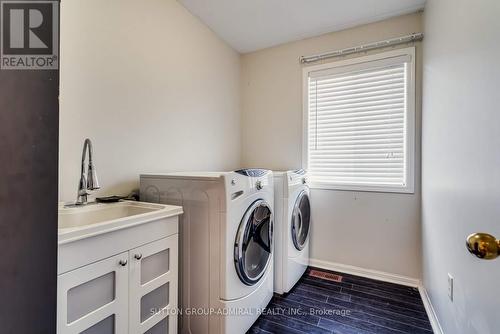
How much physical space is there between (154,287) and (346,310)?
4.81 ft

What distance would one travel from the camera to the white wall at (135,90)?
55.0 inches

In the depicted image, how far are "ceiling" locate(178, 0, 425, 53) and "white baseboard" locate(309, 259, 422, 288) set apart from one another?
238cm

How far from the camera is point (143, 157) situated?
1783 mm

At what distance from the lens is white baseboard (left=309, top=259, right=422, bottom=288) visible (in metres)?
2.23

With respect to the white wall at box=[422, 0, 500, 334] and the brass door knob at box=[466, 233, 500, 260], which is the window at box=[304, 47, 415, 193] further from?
the brass door knob at box=[466, 233, 500, 260]

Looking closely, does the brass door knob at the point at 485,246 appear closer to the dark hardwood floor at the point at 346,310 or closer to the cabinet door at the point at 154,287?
the cabinet door at the point at 154,287

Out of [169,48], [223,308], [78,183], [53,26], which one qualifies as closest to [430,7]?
[169,48]

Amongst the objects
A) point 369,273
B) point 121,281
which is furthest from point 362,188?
point 121,281

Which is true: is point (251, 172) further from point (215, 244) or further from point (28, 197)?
point (28, 197)

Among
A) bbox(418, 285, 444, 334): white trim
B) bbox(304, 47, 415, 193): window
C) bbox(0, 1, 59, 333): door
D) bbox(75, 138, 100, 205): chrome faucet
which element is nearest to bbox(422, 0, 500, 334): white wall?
bbox(418, 285, 444, 334): white trim

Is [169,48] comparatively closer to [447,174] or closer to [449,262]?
[447,174]

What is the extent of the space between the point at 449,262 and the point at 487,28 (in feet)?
3.80

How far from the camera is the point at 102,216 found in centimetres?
142

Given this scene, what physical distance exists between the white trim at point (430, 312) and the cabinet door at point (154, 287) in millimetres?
1657
